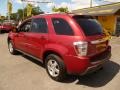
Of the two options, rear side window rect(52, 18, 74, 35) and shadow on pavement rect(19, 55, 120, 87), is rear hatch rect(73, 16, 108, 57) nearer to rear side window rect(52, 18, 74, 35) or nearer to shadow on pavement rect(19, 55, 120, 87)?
rear side window rect(52, 18, 74, 35)

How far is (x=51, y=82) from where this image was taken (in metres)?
5.56

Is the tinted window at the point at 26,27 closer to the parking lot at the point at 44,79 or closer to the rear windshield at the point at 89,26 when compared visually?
the parking lot at the point at 44,79

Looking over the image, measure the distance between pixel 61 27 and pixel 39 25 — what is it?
1221 millimetres

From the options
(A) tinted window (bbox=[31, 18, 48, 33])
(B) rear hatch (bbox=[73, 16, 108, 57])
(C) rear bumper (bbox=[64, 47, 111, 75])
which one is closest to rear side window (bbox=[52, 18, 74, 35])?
(B) rear hatch (bbox=[73, 16, 108, 57])

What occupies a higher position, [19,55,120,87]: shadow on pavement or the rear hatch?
the rear hatch

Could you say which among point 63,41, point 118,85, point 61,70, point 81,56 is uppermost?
point 63,41

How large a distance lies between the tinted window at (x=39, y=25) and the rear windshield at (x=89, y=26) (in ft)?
3.92

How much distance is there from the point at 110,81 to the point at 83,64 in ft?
4.38

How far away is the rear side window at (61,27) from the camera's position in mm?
5187

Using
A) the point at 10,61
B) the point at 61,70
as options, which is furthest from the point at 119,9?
the point at 61,70

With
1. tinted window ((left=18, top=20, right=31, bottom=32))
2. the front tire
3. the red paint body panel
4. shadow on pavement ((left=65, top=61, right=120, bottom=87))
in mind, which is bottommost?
shadow on pavement ((left=65, top=61, right=120, bottom=87))

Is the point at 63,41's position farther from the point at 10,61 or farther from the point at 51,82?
the point at 10,61

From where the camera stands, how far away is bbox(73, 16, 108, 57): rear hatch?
501 centimetres

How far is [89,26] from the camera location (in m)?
5.39
